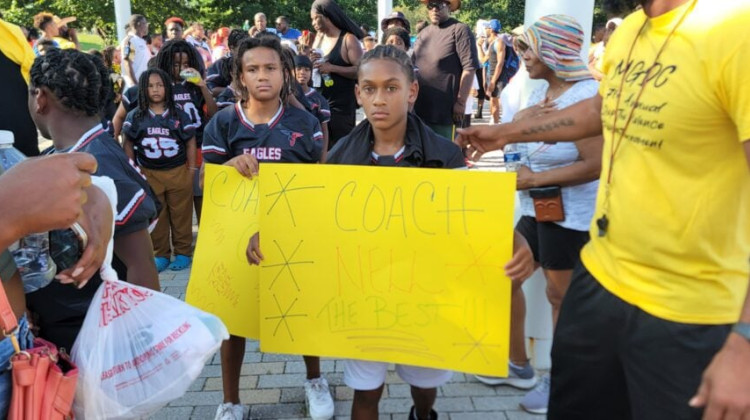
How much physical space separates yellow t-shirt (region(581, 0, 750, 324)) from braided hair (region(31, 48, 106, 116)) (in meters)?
1.88

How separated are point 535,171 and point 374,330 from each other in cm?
130

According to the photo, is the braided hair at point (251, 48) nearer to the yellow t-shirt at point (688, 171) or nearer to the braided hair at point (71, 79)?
the braided hair at point (71, 79)

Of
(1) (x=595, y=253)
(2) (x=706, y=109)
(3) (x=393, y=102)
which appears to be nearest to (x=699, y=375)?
(1) (x=595, y=253)

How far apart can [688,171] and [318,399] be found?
7.04 ft

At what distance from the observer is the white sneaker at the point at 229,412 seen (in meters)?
2.90

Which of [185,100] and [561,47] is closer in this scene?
[561,47]

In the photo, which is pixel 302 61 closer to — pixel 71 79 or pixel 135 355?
pixel 71 79

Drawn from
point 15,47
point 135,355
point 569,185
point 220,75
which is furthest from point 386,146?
point 220,75

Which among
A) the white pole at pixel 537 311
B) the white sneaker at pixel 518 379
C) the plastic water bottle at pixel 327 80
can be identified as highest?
the plastic water bottle at pixel 327 80

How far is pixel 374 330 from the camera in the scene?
2.25m

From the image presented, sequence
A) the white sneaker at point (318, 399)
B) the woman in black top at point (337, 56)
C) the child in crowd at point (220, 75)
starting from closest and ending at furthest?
the white sneaker at point (318, 399) → the woman in black top at point (337, 56) → the child in crowd at point (220, 75)

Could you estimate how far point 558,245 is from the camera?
2945 millimetres

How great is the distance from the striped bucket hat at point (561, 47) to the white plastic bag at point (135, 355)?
2.10m

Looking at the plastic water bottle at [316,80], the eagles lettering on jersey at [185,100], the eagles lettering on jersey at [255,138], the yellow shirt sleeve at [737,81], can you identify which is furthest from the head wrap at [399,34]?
the yellow shirt sleeve at [737,81]
